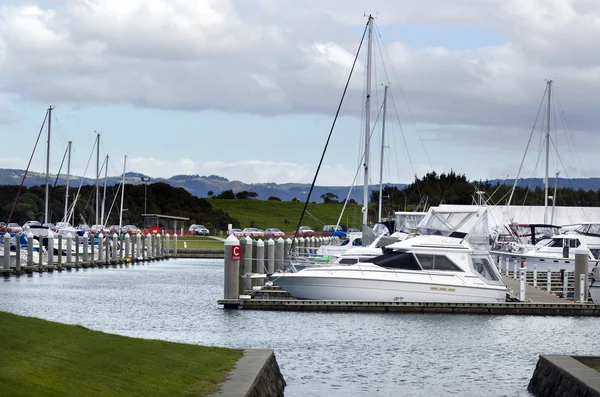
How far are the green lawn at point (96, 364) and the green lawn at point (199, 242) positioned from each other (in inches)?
3238

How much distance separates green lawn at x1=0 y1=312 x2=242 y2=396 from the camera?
41.2 ft

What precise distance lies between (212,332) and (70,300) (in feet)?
38.2

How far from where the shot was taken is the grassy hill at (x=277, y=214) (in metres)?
168

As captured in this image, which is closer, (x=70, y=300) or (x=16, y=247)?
(x=70, y=300)

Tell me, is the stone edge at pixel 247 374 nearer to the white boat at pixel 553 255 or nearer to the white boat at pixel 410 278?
the white boat at pixel 410 278

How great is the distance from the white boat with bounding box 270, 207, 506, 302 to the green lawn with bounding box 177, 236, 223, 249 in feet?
208

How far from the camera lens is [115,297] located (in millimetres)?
42094

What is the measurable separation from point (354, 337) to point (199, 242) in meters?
80.6

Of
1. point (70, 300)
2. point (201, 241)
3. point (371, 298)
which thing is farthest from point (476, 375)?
point (201, 241)

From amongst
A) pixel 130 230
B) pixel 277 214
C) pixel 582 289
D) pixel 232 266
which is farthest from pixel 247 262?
pixel 277 214

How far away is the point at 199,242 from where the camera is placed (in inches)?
4286

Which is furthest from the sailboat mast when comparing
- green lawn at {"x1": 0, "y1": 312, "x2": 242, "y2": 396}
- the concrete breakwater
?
green lawn at {"x1": 0, "y1": 312, "x2": 242, "y2": 396}

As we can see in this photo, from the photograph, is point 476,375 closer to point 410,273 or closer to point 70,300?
point 410,273

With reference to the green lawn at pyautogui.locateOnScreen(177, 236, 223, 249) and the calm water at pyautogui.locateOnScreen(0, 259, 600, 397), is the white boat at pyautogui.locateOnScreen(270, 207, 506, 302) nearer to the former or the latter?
the calm water at pyautogui.locateOnScreen(0, 259, 600, 397)
